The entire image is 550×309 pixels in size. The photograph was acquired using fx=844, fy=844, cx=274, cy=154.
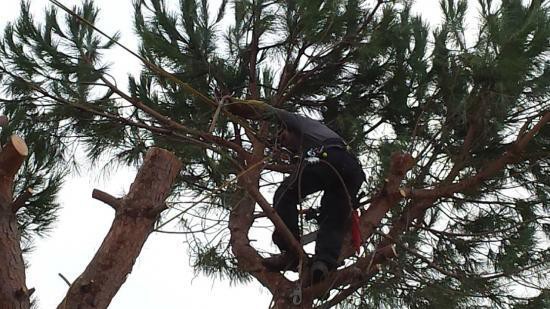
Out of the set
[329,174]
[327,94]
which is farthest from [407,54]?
[329,174]

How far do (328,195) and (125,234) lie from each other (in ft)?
4.41

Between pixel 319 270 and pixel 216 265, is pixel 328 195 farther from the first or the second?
pixel 216 265

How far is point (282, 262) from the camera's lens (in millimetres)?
3713

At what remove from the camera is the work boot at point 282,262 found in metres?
3.65

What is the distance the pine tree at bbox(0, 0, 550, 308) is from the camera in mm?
4035

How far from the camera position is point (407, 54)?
14.7ft

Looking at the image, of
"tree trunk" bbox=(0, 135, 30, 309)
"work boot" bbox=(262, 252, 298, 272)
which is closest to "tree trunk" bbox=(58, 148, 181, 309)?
"tree trunk" bbox=(0, 135, 30, 309)

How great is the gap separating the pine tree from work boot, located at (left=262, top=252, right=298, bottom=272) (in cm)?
7

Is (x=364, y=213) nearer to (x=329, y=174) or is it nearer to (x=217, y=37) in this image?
(x=329, y=174)

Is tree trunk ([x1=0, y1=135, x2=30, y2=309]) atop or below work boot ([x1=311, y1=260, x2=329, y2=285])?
below

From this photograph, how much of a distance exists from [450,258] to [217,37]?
1767 millimetres

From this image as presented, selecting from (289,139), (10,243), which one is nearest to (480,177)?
(289,139)

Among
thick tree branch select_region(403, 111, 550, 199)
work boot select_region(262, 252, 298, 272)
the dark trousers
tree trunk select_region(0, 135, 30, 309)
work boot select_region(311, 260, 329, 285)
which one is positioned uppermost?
thick tree branch select_region(403, 111, 550, 199)

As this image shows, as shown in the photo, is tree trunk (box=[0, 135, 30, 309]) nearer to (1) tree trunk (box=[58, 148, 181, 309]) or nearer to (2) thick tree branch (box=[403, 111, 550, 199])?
(1) tree trunk (box=[58, 148, 181, 309])
